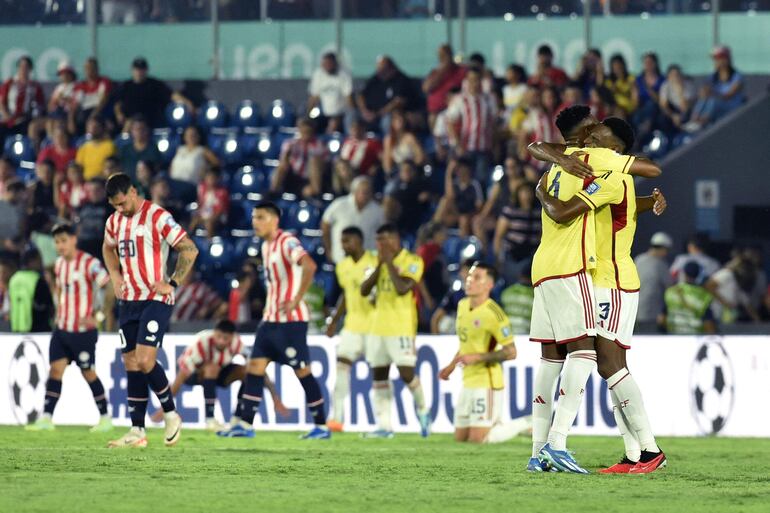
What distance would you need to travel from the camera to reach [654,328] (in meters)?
17.5

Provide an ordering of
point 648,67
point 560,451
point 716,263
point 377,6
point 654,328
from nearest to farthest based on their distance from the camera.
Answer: point 560,451
point 654,328
point 716,263
point 648,67
point 377,6

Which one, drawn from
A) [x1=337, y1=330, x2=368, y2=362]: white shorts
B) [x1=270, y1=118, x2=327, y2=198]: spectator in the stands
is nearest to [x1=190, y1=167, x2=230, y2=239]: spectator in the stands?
[x1=270, y1=118, x2=327, y2=198]: spectator in the stands

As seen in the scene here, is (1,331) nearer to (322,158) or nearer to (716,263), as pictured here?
(322,158)

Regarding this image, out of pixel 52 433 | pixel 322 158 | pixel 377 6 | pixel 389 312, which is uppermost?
pixel 377 6

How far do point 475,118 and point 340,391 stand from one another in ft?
16.6

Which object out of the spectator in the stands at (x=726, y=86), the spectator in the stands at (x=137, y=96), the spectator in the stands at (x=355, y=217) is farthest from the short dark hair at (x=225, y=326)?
the spectator in the stands at (x=726, y=86)

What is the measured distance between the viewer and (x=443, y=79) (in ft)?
69.7

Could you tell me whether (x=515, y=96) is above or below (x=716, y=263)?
above

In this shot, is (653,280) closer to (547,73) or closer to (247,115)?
(547,73)

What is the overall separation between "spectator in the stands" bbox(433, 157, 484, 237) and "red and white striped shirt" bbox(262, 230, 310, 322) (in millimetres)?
5184

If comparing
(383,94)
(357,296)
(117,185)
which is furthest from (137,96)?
(117,185)

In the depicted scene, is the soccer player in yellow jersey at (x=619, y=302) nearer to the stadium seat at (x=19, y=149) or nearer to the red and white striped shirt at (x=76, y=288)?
the red and white striped shirt at (x=76, y=288)

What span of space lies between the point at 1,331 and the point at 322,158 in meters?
4.60

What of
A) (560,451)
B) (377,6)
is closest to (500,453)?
(560,451)
